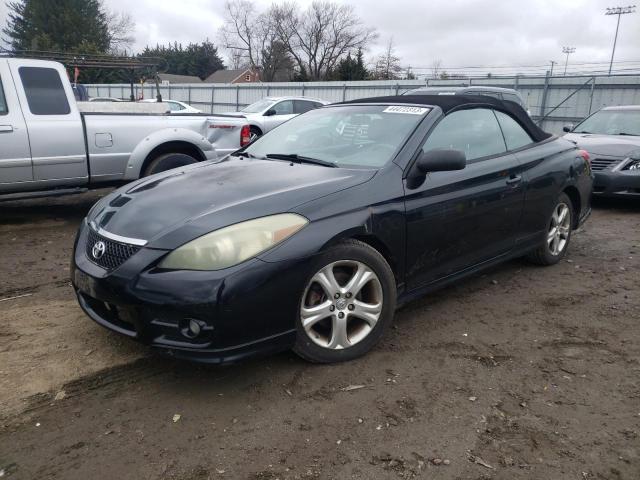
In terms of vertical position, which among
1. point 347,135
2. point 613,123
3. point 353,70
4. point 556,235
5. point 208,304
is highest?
point 353,70

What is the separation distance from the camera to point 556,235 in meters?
4.93

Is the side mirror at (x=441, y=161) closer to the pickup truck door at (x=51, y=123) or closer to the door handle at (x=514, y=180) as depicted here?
the door handle at (x=514, y=180)

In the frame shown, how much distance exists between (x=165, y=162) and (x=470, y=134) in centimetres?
404

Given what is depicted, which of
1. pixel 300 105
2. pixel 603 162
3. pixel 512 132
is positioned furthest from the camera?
pixel 300 105

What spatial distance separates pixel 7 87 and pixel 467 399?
5767 millimetres

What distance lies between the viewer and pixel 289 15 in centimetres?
6025

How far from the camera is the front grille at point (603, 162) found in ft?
24.9

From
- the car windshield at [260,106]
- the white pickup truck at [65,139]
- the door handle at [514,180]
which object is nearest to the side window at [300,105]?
the car windshield at [260,106]

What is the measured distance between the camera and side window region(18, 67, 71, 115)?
19.2 feet

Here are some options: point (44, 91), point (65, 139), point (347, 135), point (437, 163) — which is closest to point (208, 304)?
point (437, 163)

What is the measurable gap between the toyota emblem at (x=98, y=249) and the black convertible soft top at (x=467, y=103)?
234 centimetres

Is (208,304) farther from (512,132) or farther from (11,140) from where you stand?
(11,140)

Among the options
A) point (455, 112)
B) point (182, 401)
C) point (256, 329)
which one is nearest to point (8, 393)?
point (182, 401)

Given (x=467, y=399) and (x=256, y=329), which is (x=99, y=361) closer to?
(x=256, y=329)
